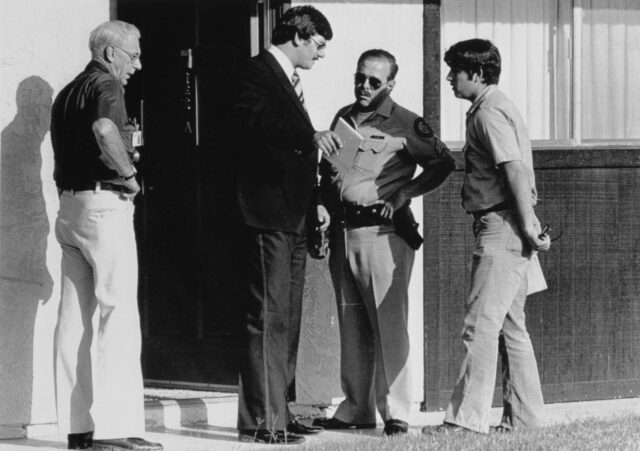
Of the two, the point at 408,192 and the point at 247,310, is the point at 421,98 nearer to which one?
the point at 408,192

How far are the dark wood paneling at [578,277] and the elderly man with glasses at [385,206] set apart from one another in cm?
92

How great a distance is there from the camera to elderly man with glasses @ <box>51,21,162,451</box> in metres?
6.92

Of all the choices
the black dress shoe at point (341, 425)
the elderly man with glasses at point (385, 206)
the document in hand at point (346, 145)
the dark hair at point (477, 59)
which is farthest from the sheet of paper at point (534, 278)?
the black dress shoe at point (341, 425)

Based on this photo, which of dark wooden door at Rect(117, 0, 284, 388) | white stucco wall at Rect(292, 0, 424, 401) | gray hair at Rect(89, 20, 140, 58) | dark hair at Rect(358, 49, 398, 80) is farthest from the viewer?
dark wooden door at Rect(117, 0, 284, 388)

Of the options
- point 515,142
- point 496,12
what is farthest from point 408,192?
point 496,12

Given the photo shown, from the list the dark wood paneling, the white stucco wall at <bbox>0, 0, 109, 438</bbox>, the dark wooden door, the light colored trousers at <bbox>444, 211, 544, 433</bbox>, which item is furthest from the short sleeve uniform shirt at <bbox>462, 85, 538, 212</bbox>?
the white stucco wall at <bbox>0, 0, 109, 438</bbox>

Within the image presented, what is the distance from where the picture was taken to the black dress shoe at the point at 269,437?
23.8 feet

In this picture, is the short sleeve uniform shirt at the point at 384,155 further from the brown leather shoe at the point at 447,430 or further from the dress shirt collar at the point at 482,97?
the brown leather shoe at the point at 447,430

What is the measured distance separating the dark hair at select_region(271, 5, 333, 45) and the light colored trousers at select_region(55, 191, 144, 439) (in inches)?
46.4

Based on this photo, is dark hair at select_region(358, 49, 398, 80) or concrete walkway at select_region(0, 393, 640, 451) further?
dark hair at select_region(358, 49, 398, 80)

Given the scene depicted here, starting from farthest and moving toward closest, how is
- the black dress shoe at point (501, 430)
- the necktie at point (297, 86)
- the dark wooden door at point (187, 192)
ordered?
the dark wooden door at point (187, 192), the necktie at point (297, 86), the black dress shoe at point (501, 430)

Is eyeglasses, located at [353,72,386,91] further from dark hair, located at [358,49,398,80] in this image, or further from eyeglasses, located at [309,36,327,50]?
eyeglasses, located at [309,36,327,50]

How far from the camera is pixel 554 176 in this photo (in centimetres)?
879

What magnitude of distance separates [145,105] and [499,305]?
2.84m
